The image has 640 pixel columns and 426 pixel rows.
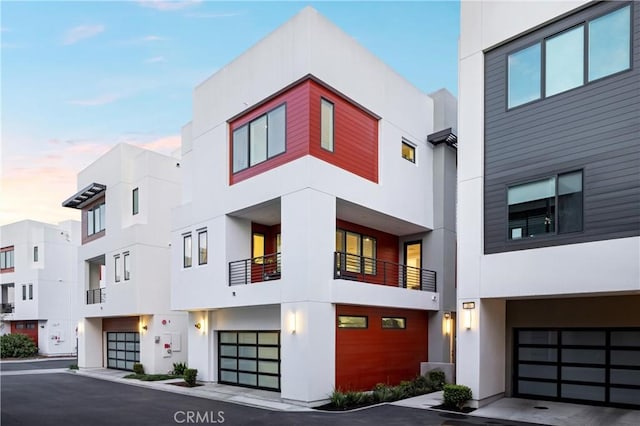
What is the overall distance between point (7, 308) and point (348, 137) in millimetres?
35264

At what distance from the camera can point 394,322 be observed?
52.0 ft

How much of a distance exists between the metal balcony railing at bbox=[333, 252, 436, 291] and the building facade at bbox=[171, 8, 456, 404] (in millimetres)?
57

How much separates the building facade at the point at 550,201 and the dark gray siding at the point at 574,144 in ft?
0.09

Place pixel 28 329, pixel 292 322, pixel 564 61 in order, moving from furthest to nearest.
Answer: pixel 28 329
pixel 292 322
pixel 564 61

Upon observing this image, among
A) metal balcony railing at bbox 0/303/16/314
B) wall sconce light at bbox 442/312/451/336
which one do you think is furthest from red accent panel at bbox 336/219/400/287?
metal balcony railing at bbox 0/303/16/314

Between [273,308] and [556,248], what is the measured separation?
833 centimetres

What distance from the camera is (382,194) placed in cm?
1567

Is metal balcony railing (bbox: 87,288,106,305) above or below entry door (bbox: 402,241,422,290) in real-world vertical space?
below

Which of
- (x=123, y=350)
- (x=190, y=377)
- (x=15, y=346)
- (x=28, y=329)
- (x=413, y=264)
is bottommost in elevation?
(x=15, y=346)

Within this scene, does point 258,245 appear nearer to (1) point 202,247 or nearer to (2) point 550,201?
(1) point 202,247

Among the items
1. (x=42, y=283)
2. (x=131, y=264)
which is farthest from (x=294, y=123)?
(x=42, y=283)

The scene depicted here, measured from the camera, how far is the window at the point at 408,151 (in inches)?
681

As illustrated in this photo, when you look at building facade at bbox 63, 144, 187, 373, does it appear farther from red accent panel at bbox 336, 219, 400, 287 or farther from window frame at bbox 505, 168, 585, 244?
window frame at bbox 505, 168, 585, 244

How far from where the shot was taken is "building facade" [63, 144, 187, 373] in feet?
67.9
